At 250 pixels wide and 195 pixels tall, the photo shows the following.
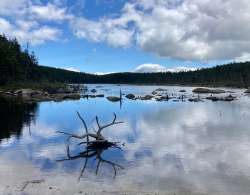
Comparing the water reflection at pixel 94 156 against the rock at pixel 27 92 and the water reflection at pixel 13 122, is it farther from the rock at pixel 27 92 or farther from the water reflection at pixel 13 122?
the rock at pixel 27 92

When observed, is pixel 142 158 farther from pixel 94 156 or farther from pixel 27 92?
pixel 27 92

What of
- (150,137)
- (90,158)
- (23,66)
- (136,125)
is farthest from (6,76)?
(90,158)

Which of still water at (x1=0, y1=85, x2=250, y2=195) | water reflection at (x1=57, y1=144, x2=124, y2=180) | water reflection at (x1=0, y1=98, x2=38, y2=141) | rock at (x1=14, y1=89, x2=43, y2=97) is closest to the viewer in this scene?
still water at (x1=0, y1=85, x2=250, y2=195)

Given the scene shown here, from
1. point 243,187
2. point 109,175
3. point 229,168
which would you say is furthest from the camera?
point 229,168

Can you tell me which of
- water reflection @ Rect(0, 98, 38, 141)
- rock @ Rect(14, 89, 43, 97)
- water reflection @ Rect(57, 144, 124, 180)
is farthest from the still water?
rock @ Rect(14, 89, 43, 97)

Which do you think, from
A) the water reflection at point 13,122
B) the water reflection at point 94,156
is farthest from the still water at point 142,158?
the water reflection at point 94,156

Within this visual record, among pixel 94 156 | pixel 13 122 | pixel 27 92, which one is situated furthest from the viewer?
pixel 27 92

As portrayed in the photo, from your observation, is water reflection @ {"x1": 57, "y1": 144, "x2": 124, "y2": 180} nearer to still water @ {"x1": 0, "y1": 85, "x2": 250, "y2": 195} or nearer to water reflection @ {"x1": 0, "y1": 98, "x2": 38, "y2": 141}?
still water @ {"x1": 0, "y1": 85, "x2": 250, "y2": 195}

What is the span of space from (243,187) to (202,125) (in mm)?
24130

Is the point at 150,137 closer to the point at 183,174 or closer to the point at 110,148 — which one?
the point at 110,148

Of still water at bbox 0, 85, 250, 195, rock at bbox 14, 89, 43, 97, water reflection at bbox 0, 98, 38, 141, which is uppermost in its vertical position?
rock at bbox 14, 89, 43, 97

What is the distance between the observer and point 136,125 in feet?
143

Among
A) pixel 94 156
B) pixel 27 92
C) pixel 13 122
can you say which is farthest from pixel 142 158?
pixel 27 92

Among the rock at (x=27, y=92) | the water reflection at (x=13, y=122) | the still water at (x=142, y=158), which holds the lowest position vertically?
the still water at (x=142, y=158)
